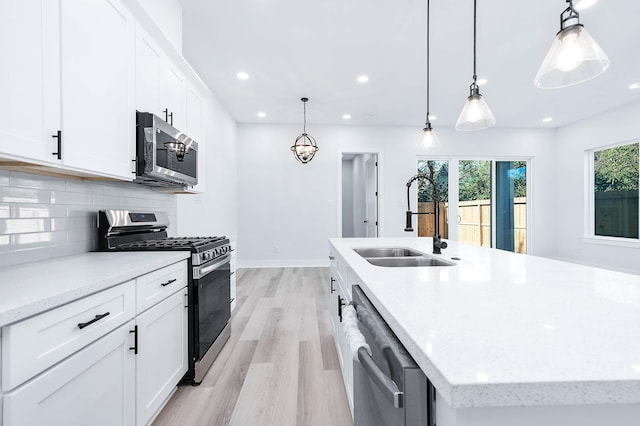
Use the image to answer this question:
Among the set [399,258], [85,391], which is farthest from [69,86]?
[399,258]

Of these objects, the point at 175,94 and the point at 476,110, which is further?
the point at 175,94

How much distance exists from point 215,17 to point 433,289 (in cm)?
294

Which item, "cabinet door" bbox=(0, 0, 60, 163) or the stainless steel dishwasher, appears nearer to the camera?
the stainless steel dishwasher

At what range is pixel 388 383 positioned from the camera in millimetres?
601

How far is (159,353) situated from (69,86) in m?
1.35

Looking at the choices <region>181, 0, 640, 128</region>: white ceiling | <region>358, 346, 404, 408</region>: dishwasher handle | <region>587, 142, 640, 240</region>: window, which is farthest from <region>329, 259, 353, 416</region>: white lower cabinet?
<region>587, 142, 640, 240</region>: window

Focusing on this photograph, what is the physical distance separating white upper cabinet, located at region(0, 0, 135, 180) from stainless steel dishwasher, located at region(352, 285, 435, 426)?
4.57ft

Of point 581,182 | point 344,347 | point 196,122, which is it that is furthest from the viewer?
point 581,182

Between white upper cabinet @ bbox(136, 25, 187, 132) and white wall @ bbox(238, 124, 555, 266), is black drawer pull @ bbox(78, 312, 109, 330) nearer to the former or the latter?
white upper cabinet @ bbox(136, 25, 187, 132)

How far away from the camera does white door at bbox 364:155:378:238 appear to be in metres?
5.91

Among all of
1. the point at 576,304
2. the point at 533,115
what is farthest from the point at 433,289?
the point at 533,115

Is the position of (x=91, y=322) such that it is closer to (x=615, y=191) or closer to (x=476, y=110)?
(x=476, y=110)

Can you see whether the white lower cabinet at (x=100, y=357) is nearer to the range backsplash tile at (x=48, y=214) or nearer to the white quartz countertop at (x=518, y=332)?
the range backsplash tile at (x=48, y=214)

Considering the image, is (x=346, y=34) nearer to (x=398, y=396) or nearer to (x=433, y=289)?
(x=433, y=289)
